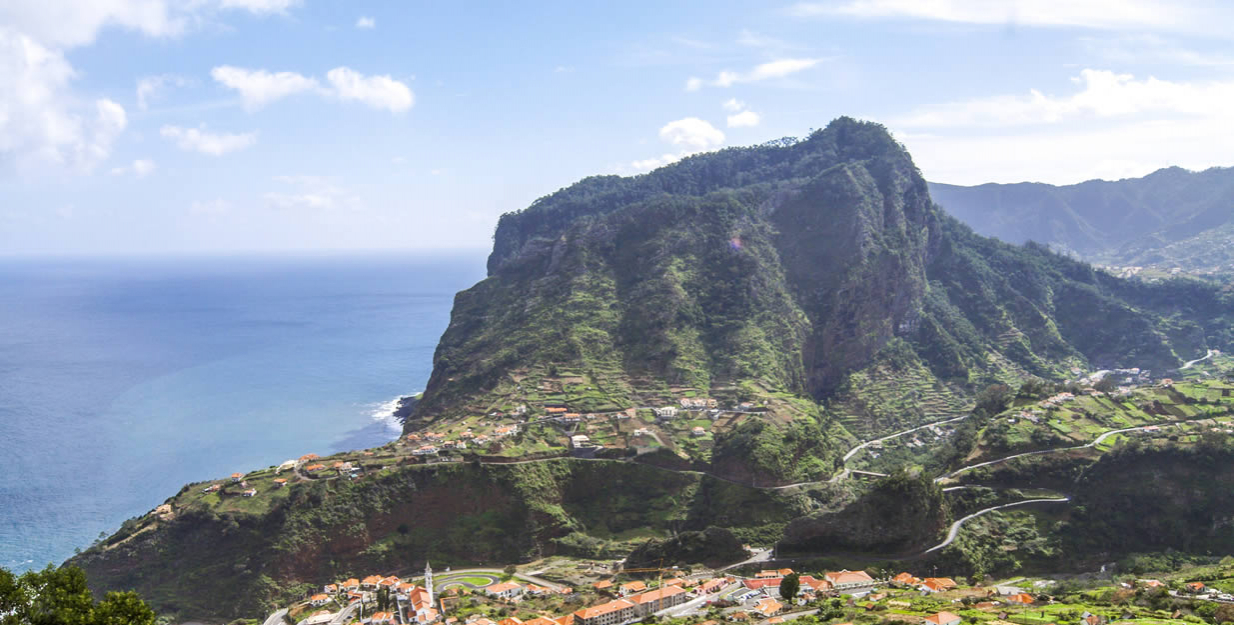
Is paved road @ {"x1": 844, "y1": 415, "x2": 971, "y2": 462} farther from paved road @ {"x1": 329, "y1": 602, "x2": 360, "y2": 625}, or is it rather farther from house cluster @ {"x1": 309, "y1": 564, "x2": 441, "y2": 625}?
paved road @ {"x1": 329, "y1": 602, "x2": 360, "y2": 625}

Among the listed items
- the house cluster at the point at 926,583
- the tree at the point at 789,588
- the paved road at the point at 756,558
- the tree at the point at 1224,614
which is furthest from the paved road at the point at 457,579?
the tree at the point at 1224,614

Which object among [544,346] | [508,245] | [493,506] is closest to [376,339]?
[508,245]

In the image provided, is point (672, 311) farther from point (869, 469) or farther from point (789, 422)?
point (869, 469)

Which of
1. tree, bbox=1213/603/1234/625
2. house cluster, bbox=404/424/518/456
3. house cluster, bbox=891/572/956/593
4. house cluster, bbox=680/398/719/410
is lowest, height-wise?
house cluster, bbox=891/572/956/593

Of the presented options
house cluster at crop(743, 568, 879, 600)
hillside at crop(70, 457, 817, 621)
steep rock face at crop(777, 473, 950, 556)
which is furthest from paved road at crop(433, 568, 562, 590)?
steep rock face at crop(777, 473, 950, 556)

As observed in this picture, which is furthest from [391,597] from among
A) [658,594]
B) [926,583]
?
[926,583]

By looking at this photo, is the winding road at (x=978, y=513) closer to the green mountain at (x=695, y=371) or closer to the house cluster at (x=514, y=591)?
the green mountain at (x=695, y=371)
